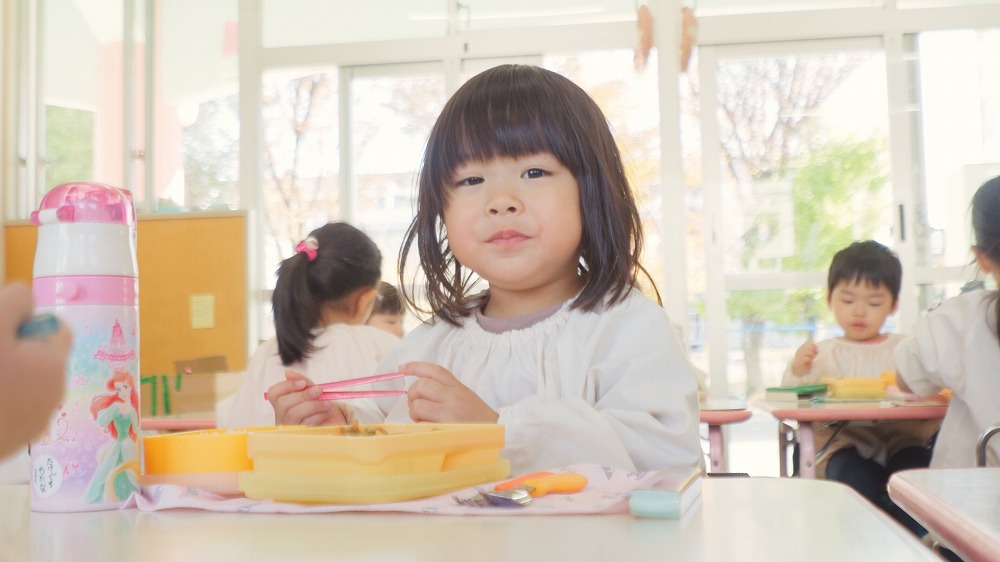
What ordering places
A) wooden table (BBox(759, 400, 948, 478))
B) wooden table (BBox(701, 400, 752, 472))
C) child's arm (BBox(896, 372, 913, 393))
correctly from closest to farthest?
wooden table (BBox(759, 400, 948, 478)), wooden table (BBox(701, 400, 752, 472)), child's arm (BBox(896, 372, 913, 393))

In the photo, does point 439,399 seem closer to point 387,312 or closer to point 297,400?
point 297,400

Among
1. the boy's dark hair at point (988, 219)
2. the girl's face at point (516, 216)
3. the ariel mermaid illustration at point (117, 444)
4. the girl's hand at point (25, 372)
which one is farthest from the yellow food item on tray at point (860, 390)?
the girl's hand at point (25, 372)

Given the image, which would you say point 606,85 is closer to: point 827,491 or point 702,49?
point 702,49

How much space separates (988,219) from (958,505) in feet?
7.91

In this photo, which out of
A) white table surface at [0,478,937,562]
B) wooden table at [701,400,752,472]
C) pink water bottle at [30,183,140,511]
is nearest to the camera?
white table surface at [0,478,937,562]

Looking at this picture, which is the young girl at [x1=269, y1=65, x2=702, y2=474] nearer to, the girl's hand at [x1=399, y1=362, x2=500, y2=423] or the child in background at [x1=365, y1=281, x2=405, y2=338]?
the girl's hand at [x1=399, y1=362, x2=500, y2=423]

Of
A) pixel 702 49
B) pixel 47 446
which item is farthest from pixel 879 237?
pixel 47 446

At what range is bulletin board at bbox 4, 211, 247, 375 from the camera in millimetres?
5859

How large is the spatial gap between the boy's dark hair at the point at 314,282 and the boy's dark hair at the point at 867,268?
2251 mm

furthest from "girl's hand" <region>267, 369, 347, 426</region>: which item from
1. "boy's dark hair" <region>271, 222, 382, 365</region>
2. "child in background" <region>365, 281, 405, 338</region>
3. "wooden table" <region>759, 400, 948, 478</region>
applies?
"child in background" <region>365, 281, 405, 338</region>

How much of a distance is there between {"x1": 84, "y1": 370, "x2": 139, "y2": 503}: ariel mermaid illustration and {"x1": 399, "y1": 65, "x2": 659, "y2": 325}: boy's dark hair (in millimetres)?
676

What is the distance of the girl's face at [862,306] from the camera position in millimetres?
4266

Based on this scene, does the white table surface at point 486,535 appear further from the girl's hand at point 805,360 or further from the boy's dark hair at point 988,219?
the girl's hand at point 805,360

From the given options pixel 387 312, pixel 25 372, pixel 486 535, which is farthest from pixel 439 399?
pixel 387 312
